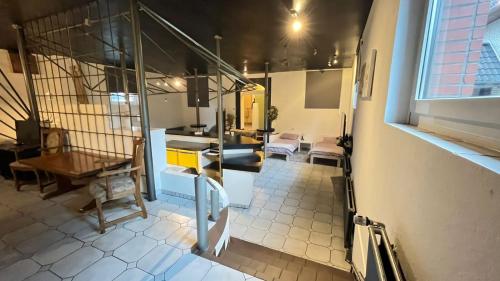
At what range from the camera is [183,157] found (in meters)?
4.34

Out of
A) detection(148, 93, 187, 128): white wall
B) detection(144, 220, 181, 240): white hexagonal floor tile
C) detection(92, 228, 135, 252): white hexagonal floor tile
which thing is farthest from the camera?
detection(148, 93, 187, 128): white wall

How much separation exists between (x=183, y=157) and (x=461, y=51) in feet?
14.1

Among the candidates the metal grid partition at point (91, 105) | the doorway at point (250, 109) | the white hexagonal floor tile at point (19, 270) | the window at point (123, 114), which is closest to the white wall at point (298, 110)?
the doorway at point (250, 109)

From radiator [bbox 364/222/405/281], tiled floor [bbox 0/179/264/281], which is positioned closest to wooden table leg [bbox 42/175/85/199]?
tiled floor [bbox 0/179/264/281]

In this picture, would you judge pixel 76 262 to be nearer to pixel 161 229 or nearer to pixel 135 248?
pixel 135 248

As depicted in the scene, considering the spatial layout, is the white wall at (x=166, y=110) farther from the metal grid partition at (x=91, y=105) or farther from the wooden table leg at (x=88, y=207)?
the wooden table leg at (x=88, y=207)

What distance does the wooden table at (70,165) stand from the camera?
2.08 metres

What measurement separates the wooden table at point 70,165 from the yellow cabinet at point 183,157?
172cm

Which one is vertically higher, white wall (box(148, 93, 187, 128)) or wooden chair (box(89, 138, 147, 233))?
white wall (box(148, 93, 187, 128))

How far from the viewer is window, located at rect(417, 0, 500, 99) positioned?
0.55m

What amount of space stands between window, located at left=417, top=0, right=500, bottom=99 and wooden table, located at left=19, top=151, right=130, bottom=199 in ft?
8.63

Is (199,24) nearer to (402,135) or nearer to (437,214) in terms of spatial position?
(402,135)

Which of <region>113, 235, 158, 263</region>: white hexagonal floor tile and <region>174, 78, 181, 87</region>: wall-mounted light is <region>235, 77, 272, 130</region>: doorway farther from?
<region>113, 235, 158, 263</region>: white hexagonal floor tile

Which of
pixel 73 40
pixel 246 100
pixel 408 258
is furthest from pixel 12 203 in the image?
pixel 246 100
